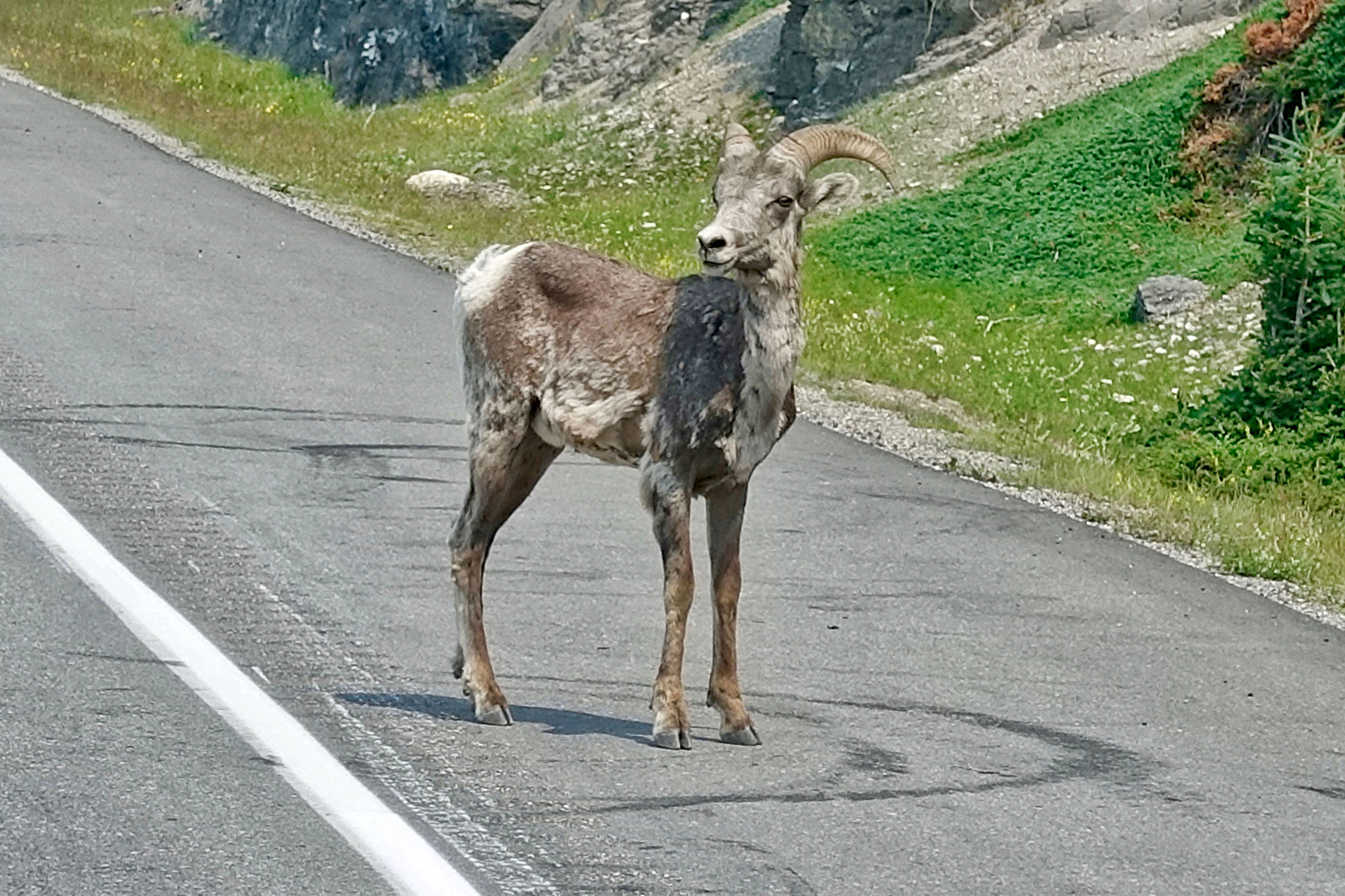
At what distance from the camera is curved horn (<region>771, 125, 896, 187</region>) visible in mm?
7652

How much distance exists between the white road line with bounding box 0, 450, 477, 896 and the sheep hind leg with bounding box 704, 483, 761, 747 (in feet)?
4.67

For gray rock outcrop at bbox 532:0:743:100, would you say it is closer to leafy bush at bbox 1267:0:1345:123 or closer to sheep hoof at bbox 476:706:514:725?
leafy bush at bbox 1267:0:1345:123

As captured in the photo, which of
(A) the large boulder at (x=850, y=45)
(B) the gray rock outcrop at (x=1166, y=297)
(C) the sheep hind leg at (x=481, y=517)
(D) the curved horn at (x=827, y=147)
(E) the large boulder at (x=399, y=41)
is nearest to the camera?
(D) the curved horn at (x=827, y=147)

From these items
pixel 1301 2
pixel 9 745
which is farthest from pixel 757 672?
pixel 1301 2

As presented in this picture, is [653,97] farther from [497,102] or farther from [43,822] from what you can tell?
[43,822]

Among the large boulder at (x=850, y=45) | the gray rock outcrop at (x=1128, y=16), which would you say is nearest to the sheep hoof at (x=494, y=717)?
the gray rock outcrop at (x=1128, y=16)

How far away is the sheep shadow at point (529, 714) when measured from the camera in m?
7.55

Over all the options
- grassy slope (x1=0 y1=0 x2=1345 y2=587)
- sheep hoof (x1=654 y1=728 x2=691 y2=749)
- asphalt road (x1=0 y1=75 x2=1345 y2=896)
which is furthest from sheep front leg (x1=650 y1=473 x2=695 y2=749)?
grassy slope (x1=0 y1=0 x2=1345 y2=587)

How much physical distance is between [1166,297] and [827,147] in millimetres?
12508

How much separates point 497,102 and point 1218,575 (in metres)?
25.5

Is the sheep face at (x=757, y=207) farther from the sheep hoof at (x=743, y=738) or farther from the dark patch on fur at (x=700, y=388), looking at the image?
the sheep hoof at (x=743, y=738)

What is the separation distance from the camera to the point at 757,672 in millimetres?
8594

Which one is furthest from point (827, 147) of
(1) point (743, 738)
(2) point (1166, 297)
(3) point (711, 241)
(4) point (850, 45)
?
(4) point (850, 45)

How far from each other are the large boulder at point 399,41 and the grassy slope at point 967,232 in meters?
4.32
